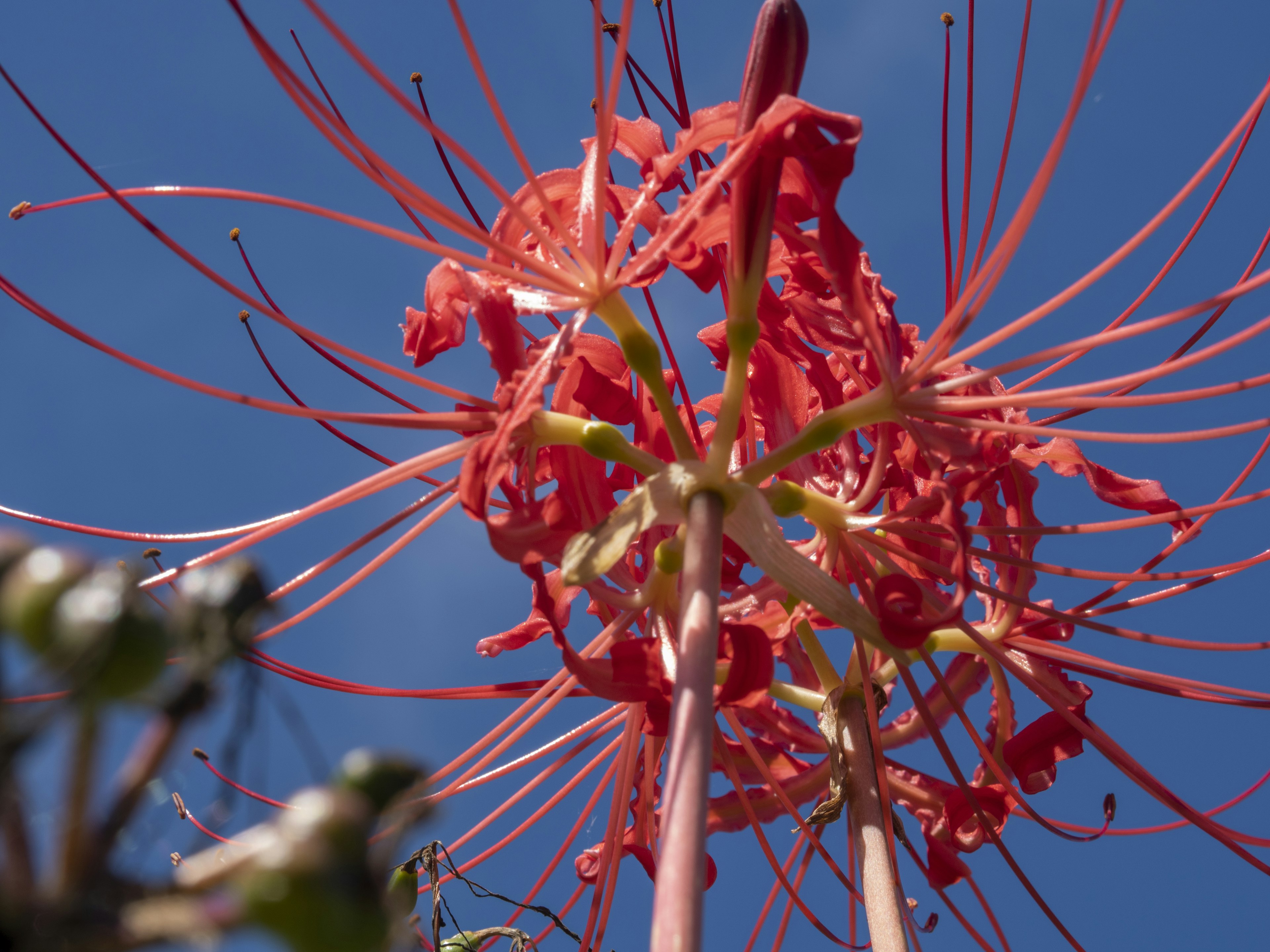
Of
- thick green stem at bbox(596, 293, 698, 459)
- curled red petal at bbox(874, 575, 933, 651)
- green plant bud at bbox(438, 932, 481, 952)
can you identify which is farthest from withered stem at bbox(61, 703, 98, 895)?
green plant bud at bbox(438, 932, 481, 952)

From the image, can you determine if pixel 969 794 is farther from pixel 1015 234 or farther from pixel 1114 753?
pixel 1015 234

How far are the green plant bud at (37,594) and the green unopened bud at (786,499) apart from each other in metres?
1.32

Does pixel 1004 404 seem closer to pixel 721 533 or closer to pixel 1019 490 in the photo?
pixel 1019 490

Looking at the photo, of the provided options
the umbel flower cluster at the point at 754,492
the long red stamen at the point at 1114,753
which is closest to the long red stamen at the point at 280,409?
the umbel flower cluster at the point at 754,492

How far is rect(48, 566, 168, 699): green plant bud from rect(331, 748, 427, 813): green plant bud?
0.11m

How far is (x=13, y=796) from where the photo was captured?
0.54m

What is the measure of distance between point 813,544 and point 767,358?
36 centimetres

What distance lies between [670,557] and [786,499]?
0.21 meters

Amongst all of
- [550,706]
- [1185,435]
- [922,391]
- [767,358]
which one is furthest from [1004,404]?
[550,706]

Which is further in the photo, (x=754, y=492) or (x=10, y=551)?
(x=754, y=492)

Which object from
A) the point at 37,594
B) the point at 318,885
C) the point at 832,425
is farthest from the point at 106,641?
the point at 832,425

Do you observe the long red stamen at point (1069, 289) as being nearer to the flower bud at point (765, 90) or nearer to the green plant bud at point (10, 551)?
the flower bud at point (765, 90)

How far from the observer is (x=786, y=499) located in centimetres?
180

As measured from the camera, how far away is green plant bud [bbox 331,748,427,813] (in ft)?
1.89
